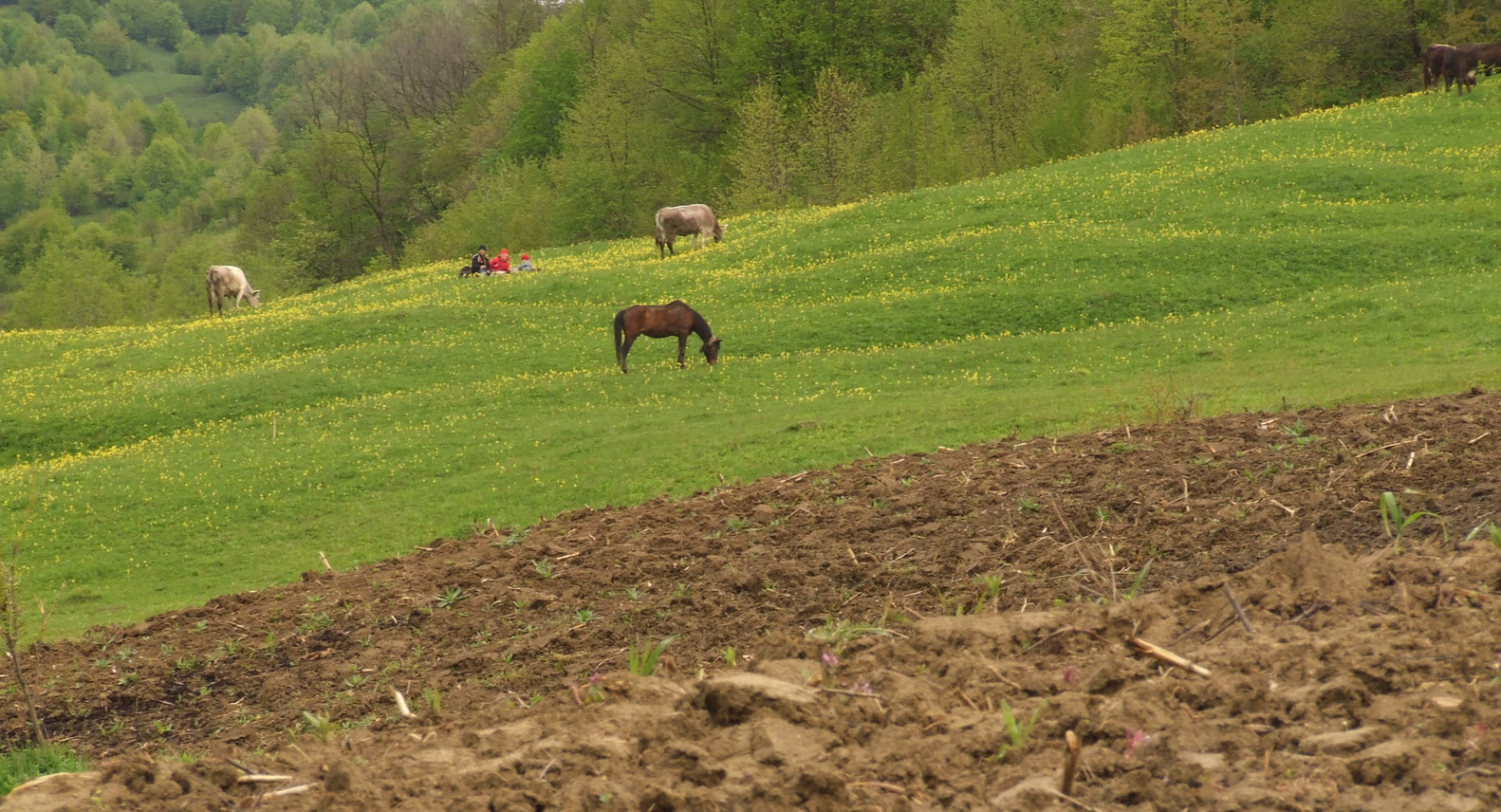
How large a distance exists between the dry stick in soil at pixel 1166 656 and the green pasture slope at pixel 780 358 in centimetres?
952

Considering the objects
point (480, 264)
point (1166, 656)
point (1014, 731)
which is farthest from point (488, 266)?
point (1014, 731)

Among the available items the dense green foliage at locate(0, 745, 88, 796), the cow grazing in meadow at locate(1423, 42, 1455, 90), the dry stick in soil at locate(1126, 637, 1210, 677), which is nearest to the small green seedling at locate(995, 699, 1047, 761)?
the dry stick in soil at locate(1126, 637, 1210, 677)

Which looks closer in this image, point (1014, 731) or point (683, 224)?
point (1014, 731)

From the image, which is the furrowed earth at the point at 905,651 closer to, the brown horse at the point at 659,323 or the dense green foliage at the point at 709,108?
the brown horse at the point at 659,323

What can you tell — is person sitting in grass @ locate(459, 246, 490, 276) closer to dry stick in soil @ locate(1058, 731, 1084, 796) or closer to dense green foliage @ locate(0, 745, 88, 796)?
dense green foliage @ locate(0, 745, 88, 796)

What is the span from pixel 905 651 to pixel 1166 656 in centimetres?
140

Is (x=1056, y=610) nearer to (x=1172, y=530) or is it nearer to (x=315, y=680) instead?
(x=1172, y=530)

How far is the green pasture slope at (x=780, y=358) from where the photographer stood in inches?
848

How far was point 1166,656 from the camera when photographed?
20.6 feet

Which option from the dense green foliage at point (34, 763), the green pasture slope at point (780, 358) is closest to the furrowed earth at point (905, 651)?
the dense green foliage at point (34, 763)

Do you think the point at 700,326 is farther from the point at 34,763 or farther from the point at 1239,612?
the point at 1239,612

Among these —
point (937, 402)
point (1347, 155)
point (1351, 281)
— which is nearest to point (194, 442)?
point (937, 402)

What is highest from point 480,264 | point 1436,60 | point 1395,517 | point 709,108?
point 709,108

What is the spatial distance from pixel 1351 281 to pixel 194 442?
2861cm
